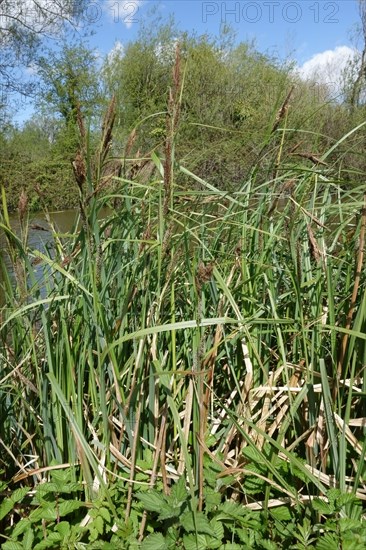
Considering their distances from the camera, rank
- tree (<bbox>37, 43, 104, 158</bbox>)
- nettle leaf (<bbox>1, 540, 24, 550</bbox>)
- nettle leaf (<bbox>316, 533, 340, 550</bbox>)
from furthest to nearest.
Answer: tree (<bbox>37, 43, 104, 158</bbox>), nettle leaf (<bbox>1, 540, 24, 550</bbox>), nettle leaf (<bbox>316, 533, 340, 550</bbox>)

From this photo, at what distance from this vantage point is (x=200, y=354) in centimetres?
85

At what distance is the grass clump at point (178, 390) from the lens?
0.96 m

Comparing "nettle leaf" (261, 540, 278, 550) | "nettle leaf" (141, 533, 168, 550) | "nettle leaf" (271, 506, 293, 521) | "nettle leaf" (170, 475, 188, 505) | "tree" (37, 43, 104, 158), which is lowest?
"nettle leaf" (261, 540, 278, 550)

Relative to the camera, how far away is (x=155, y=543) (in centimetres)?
91

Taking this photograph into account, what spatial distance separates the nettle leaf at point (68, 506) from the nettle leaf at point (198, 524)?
0.23m

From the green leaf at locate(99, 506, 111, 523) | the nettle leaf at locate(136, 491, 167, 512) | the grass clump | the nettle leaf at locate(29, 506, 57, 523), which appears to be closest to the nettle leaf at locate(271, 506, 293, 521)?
the grass clump

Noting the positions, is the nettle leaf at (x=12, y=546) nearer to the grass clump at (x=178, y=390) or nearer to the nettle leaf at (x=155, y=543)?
the grass clump at (x=178, y=390)

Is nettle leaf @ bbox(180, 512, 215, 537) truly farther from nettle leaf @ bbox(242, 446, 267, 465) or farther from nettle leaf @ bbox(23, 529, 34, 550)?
nettle leaf @ bbox(23, 529, 34, 550)

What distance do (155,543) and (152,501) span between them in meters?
0.07

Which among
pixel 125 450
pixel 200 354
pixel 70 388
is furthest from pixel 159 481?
pixel 200 354

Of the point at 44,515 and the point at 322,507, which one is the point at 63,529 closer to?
the point at 44,515

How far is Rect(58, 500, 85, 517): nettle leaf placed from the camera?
0.99 m

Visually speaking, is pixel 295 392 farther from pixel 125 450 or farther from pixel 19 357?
pixel 19 357

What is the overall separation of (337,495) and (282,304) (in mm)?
479
